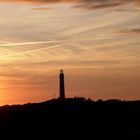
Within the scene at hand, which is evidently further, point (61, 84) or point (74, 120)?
point (61, 84)

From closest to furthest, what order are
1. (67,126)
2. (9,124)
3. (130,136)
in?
1. (130,136)
2. (67,126)
3. (9,124)

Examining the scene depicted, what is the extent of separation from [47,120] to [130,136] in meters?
7.61

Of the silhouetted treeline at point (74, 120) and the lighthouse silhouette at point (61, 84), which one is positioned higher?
the lighthouse silhouette at point (61, 84)

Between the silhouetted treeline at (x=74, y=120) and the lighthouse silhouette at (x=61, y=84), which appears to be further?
the lighthouse silhouette at (x=61, y=84)

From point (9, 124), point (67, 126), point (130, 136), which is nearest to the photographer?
point (130, 136)

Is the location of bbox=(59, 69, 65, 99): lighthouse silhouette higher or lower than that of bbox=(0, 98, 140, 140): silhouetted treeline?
higher

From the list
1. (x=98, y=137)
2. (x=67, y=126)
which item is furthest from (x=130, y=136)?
(x=67, y=126)

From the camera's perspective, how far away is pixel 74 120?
46969 millimetres

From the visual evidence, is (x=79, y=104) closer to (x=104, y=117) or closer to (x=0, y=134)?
(x=104, y=117)

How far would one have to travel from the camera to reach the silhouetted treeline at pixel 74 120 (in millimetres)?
44469

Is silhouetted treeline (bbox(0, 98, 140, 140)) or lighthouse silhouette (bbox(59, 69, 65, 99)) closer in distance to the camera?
silhouetted treeline (bbox(0, 98, 140, 140))

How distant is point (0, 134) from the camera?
48.2 metres

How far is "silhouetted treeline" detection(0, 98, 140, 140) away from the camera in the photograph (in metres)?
44.5

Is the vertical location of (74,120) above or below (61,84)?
below
